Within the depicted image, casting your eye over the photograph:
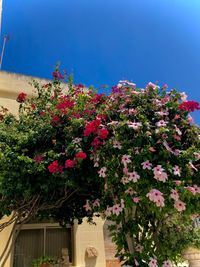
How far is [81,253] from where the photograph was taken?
1000 centimetres

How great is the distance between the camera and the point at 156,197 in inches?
195

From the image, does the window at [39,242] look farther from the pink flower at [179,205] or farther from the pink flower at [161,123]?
the pink flower at [161,123]

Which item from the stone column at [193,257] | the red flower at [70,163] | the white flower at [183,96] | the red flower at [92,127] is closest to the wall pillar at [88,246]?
the stone column at [193,257]

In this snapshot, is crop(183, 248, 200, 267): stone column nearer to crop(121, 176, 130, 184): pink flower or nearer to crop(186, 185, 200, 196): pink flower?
crop(186, 185, 200, 196): pink flower

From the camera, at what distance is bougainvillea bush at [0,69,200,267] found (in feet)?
17.0

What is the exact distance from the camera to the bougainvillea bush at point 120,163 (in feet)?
17.0

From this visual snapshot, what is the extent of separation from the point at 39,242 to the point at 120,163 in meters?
5.55

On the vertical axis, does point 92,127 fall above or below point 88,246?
above

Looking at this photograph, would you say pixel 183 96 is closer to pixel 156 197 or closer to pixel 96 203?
pixel 156 197

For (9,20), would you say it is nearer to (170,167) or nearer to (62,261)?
(62,261)

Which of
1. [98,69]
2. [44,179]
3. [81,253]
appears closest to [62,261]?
[81,253]

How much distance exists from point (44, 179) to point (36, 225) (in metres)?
4.07

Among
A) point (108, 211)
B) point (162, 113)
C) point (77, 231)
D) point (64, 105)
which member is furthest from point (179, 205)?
point (77, 231)

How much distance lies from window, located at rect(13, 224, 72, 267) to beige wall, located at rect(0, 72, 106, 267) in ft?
1.03
